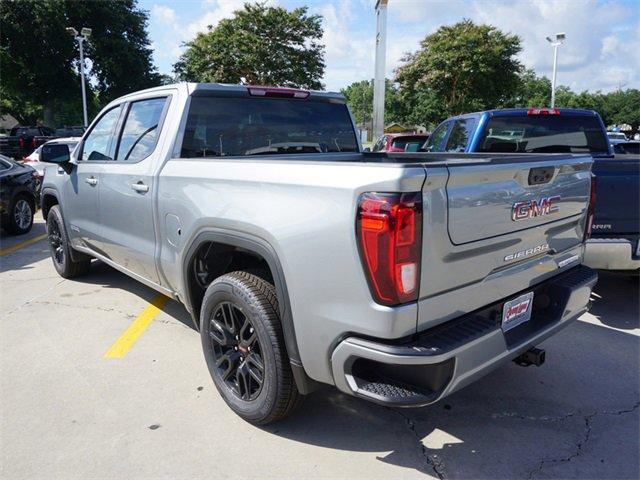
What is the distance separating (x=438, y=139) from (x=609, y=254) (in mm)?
3317

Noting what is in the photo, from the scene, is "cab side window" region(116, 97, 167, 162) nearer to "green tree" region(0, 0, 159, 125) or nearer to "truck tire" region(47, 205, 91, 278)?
"truck tire" region(47, 205, 91, 278)

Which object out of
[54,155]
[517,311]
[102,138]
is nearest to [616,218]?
[517,311]

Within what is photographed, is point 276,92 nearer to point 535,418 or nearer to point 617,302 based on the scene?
point 535,418

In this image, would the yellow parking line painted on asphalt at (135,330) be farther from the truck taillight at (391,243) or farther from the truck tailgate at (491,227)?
the truck tailgate at (491,227)

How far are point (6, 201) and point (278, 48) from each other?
27.1m

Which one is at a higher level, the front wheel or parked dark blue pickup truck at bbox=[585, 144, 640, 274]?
parked dark blue pickup truck at bbox=[585, 144, 640, 274]

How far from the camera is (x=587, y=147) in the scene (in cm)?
597

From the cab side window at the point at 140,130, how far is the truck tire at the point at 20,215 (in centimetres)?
558

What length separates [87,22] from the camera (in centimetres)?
3653

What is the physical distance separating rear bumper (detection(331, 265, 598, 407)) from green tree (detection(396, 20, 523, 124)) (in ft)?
92.4

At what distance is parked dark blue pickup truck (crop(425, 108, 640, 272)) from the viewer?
4293 millimetres

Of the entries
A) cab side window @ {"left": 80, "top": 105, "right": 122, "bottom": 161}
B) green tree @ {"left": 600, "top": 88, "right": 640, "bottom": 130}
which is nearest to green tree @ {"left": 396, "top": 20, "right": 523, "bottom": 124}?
cab side window @ {"left": 80, "top": 105, "right": 122, "bottom": 161}

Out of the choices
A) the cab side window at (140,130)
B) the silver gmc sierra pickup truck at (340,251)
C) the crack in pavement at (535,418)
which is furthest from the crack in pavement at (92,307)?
the crack in pavement at (535,418)

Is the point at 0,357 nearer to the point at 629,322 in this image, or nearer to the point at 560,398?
the point at 560,398
